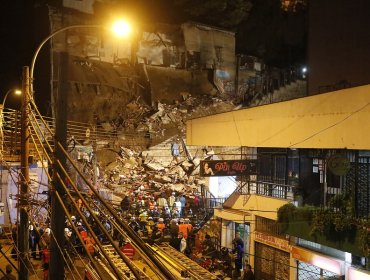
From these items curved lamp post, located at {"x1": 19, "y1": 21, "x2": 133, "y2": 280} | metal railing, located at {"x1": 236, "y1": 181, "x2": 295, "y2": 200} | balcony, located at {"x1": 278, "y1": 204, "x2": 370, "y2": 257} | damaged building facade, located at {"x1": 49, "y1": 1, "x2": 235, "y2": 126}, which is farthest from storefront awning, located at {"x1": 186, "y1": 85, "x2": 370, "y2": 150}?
damaged building facade, located at {"x1": 49, "y1": 1, "x2": 235, "y2": 126}

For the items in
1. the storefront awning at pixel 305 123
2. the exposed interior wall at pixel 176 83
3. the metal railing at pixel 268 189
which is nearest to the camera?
the storefront awning at pixel 305 123

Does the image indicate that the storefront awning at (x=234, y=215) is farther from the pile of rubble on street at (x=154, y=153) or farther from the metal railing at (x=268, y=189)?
the pile of rubble on street at (x=154, y=153)

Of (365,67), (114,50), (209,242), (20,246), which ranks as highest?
(114,50)

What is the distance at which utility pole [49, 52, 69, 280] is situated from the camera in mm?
5719

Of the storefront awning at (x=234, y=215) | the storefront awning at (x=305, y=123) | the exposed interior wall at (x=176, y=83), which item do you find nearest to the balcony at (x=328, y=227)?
the storefront awning at (x=305, y=123)

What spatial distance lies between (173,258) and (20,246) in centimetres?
520

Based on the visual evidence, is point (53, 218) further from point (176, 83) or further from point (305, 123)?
point (176, 83)

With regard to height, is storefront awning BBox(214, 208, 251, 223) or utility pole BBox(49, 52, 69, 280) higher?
utility pole BBox(49, 52, 69, 280)

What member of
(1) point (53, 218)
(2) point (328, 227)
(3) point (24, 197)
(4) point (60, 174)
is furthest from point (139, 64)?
(1) point (53, 218)

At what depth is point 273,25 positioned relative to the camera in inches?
1992

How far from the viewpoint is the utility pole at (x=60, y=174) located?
572cm

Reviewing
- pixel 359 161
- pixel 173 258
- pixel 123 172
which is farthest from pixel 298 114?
pixel 123 172

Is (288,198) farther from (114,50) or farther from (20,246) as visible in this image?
(114,50)

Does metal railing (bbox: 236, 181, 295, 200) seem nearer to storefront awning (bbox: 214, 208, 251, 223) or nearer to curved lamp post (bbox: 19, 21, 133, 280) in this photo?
storefront awning (bbox: 214, 208, 251, 223)
